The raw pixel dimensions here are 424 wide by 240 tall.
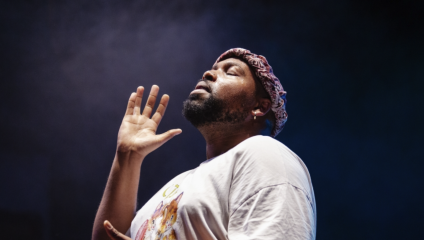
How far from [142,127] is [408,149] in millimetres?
2113

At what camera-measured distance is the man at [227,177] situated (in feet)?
3.10

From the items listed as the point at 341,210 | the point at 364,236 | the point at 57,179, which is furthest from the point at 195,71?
the point at 364,236

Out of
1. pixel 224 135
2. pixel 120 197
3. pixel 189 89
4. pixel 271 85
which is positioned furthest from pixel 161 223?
pixel 189 89

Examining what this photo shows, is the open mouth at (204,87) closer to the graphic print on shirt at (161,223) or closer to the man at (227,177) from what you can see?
the man at (227,177)

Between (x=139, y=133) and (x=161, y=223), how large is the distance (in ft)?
2.17

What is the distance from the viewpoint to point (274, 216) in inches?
35.3

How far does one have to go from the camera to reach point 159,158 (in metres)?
2.94

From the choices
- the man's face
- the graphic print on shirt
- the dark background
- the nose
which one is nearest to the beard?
the man's face

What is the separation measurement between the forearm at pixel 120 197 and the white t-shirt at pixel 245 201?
0.90ft

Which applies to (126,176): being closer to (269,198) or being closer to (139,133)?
(139,133)

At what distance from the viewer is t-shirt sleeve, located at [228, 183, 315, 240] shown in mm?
882

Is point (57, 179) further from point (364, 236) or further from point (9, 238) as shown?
point (364, 236)

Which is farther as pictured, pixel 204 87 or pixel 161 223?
pixel 204 87

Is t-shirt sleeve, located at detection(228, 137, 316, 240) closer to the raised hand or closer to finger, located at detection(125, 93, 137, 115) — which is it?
the raised hand
